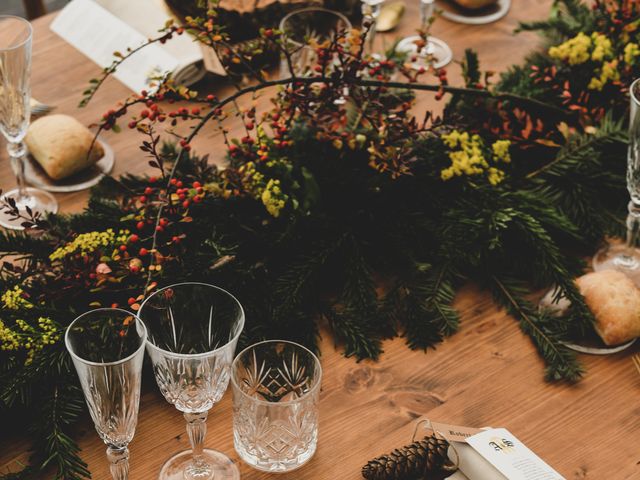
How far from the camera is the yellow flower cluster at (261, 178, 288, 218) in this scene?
1202 millimetres

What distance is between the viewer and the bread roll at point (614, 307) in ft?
3.83

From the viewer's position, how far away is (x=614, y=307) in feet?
3.84

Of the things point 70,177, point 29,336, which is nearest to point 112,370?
point 29,336

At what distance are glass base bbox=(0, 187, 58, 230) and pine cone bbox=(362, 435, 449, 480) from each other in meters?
0.69

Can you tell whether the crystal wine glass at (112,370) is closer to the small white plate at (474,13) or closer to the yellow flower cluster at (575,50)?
the yellow flower cluster at (575,50)

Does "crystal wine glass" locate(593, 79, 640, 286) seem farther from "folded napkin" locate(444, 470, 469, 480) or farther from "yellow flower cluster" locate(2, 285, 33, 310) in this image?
"yellow flower cluster" locate(2, 285, 33, 310)

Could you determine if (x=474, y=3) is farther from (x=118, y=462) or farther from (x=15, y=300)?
(x=118, y=462)

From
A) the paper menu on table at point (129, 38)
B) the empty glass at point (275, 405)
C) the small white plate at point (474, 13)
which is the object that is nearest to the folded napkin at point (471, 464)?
the empty glass at point (275, 405)

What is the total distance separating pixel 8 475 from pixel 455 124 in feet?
2.61

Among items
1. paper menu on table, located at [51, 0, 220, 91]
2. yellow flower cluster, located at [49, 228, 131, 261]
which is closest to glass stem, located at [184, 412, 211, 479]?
yellow flower cluster, located at [49, 228, 131, 261]

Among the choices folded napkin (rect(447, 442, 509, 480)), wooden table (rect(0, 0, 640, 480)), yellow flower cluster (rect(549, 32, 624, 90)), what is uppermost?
yellow flower cluster (rect(549, 32, 624, 90))

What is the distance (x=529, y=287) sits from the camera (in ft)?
4.22

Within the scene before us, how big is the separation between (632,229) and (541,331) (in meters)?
0.23

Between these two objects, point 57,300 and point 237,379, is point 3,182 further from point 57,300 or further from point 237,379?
point 237,379
